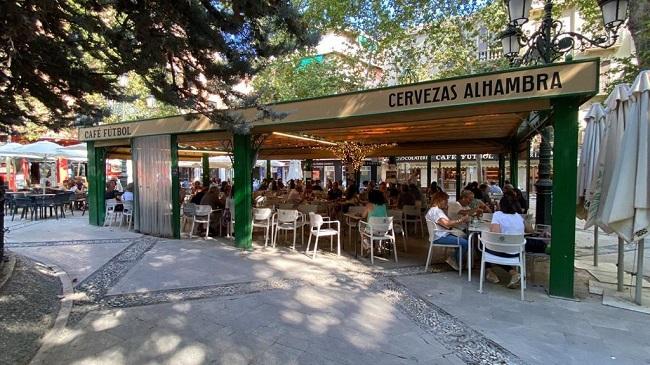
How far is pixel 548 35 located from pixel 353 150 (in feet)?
23.4

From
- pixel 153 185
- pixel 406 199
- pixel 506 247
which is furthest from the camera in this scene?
pixel 406 199

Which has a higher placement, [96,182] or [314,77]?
[314,77]

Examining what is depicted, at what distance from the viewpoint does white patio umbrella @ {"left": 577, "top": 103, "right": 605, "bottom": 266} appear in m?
5.10

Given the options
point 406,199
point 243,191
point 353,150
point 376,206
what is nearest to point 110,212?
point 243,191

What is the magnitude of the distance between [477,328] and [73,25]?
5.26 metres

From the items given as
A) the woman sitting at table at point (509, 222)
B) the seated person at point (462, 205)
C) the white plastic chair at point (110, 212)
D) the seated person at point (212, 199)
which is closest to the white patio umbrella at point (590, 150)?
the woman sitting at table at point (509, 222)

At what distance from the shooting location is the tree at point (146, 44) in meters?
3.19

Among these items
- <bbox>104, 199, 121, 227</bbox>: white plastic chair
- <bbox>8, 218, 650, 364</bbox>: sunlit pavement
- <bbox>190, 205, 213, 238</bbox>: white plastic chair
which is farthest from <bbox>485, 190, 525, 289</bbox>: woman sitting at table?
<bbox>104, 199, 121, 227</bbox>: white plastic chair

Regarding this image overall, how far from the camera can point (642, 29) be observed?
567cm

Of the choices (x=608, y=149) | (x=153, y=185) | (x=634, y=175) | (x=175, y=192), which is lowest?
(x=175, y=192)

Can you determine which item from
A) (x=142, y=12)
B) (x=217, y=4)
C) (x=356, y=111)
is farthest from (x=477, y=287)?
(x=142, y=12)

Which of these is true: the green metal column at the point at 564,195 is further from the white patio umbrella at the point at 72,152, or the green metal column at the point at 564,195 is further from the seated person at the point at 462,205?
the white patio umbrella at the point at 72,152

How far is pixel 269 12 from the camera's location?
10.4 feet

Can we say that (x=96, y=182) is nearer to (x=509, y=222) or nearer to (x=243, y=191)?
(x=243, y=191)
